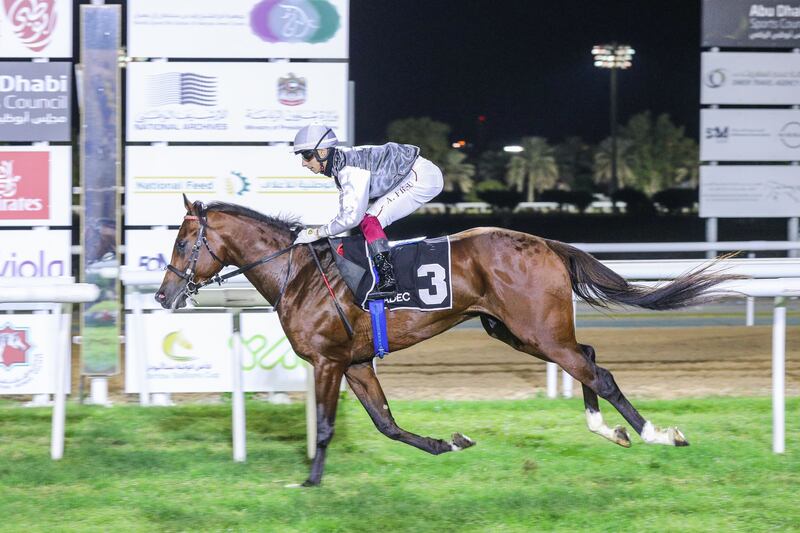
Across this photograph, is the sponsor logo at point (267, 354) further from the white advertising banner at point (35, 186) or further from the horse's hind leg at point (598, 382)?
the horse's hind leg at point (598, 382)

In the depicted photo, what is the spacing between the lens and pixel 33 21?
7754 mm

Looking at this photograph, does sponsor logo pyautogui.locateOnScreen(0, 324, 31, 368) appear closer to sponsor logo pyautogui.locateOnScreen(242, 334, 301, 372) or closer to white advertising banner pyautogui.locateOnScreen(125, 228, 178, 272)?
white advertising banner pyautogui.locateOnScreen(125, 228, 178, 272)

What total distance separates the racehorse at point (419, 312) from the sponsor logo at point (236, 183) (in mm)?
2068

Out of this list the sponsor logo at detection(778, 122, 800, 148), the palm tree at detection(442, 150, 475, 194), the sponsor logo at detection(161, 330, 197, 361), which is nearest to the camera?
the sponsor logo at detection(161, 330, 197, 361)

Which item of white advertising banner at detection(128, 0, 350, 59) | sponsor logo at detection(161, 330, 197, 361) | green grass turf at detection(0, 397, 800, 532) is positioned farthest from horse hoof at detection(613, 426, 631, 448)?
white advertising banner at detection(128, 0, 350, 59)

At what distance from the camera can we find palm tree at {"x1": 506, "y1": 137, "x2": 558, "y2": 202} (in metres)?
67.1

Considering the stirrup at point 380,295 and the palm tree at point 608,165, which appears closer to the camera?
the stirrup at point 380,295

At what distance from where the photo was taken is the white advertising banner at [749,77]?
10922 mm

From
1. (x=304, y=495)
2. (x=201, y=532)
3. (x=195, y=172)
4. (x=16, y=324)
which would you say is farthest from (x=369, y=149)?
(x=16, y=324)

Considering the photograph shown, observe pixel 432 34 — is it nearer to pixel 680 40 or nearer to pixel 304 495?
pixel 680 40

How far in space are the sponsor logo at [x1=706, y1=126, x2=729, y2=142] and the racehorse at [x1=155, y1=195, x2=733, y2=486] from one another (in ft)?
19.1

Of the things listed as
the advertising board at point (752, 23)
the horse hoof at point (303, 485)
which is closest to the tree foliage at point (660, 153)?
the advertising board at point (752, 23)

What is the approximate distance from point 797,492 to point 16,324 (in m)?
5.20

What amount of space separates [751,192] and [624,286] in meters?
6.05
